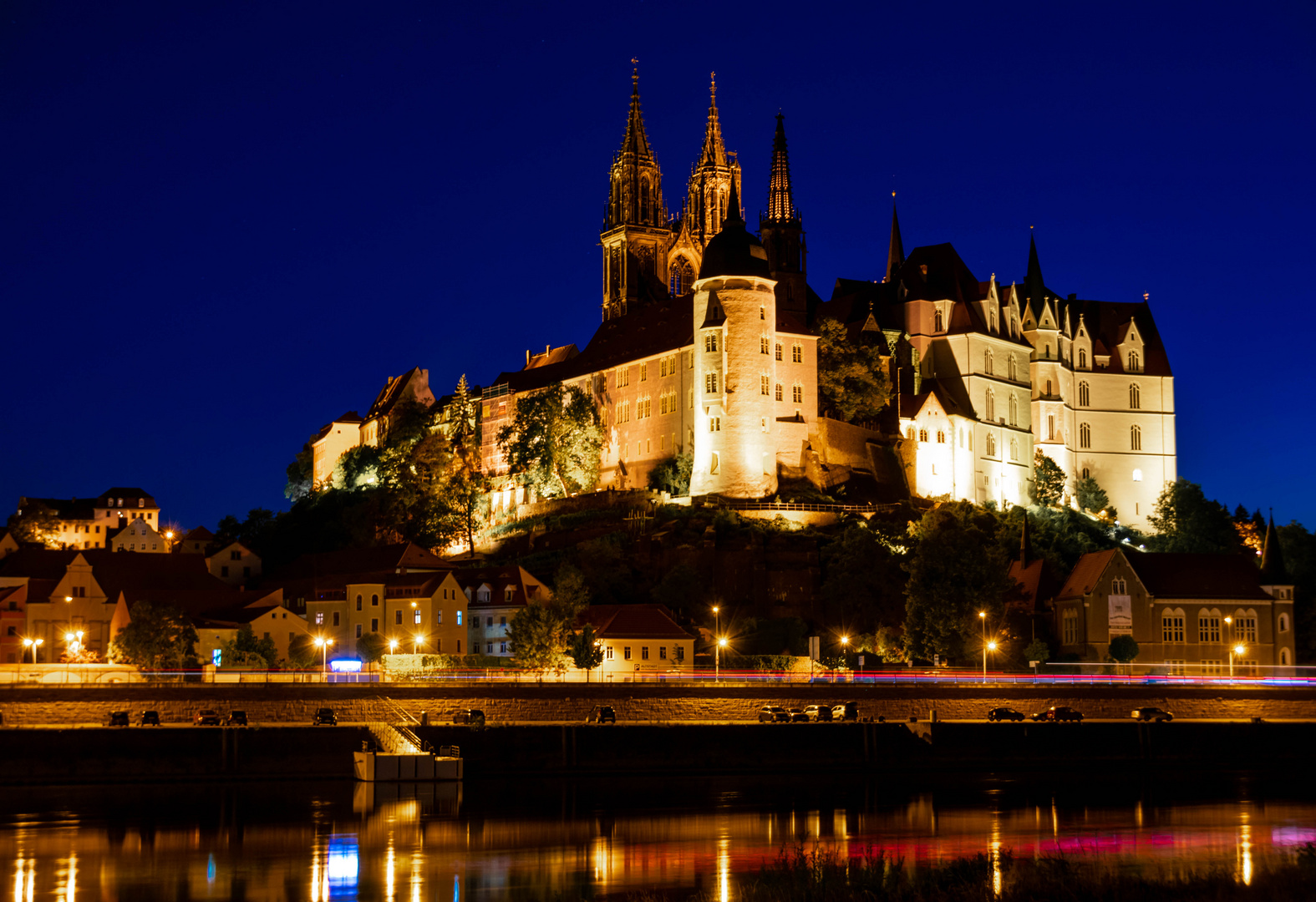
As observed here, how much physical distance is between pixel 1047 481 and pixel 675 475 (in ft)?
98.2

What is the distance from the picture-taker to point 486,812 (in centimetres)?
4944

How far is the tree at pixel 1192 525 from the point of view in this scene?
11219 centimetres

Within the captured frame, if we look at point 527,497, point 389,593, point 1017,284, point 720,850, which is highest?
point 1017,284

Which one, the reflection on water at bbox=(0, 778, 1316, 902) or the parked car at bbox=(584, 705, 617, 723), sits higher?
the parked car at bbox=(584, 705, 617, 723)

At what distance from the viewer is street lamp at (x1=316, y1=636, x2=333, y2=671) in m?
75.1

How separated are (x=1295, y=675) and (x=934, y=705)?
2284 cm

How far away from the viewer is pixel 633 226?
136125 mm

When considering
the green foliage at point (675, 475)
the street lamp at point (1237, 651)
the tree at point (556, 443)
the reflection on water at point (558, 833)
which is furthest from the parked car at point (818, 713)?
the tree at point (556, 443)

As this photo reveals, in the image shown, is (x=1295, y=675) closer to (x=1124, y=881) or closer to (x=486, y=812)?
(x=486, y=812)

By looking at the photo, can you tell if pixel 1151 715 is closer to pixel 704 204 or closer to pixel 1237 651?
pixel 1237 651

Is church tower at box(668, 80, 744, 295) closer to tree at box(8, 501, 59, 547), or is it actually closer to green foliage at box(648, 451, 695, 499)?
green foliage at box(648, 451, 695, 499)

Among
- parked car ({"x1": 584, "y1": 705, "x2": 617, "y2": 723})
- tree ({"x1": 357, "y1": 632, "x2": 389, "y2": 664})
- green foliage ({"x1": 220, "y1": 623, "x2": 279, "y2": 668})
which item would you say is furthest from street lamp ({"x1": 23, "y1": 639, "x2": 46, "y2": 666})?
parked car ({"x1": 584, "y1": 705, "x2": 617, "y2": 723})

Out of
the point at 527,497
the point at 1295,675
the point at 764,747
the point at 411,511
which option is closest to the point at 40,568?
the point at 411,511

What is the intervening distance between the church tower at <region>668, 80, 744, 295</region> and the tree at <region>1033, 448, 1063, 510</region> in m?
34.4
